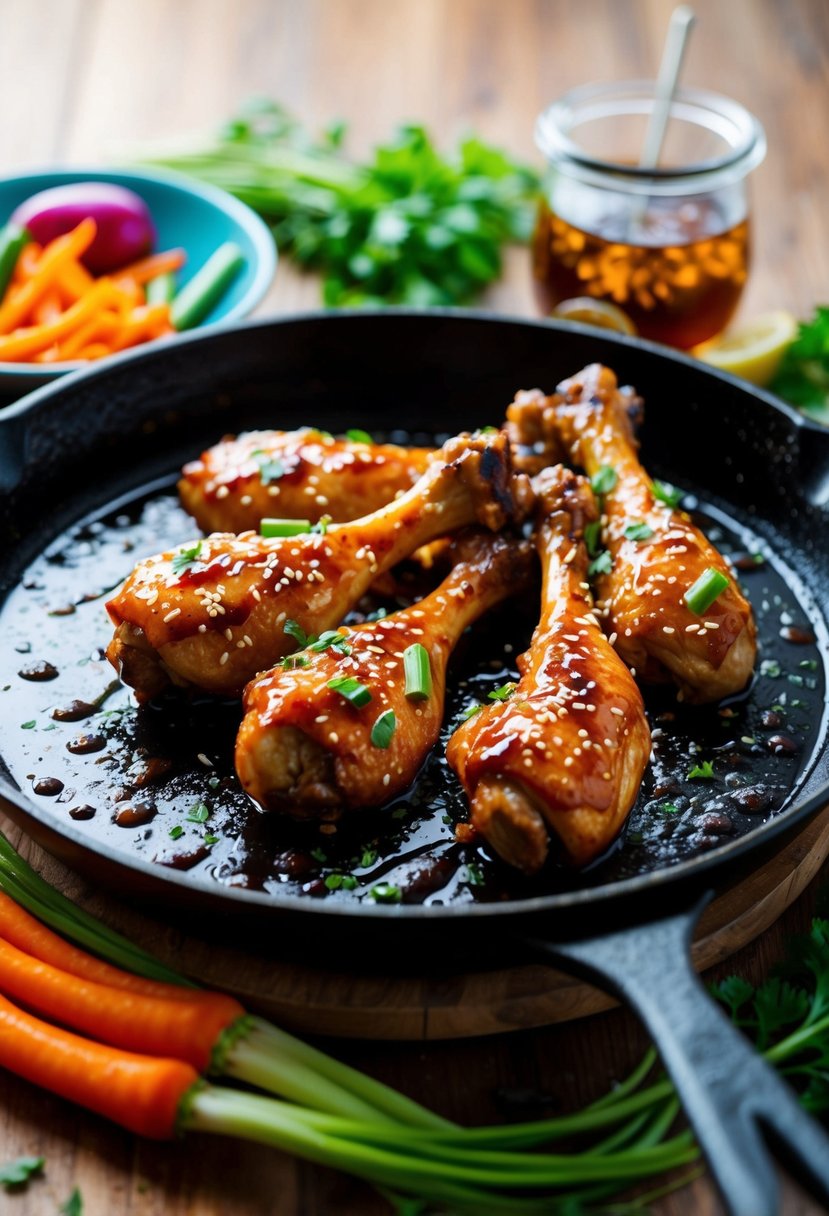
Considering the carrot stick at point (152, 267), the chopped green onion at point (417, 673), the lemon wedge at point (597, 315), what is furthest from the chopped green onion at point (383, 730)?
the carrot stick at point (152, 267)

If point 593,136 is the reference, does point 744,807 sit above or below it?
below

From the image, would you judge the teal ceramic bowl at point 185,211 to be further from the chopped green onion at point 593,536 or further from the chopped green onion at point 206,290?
the chopped green onion at point 593,536

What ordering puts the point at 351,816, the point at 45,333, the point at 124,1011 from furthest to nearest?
the point at 45,333 < the point at 351,816 < the point at 124,1011

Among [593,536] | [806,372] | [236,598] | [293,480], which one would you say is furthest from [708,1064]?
[806,372]

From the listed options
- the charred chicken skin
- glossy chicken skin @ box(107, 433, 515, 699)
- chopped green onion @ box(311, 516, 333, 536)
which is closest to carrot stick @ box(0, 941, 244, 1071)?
glossy chicken skin @ box(107, 433, 515, 699)

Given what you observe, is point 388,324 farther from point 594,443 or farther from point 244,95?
point 244,95

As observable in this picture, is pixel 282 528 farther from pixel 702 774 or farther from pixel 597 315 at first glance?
pixel 597 315

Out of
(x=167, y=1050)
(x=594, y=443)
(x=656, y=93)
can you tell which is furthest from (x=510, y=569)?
(x=656, y=93)
